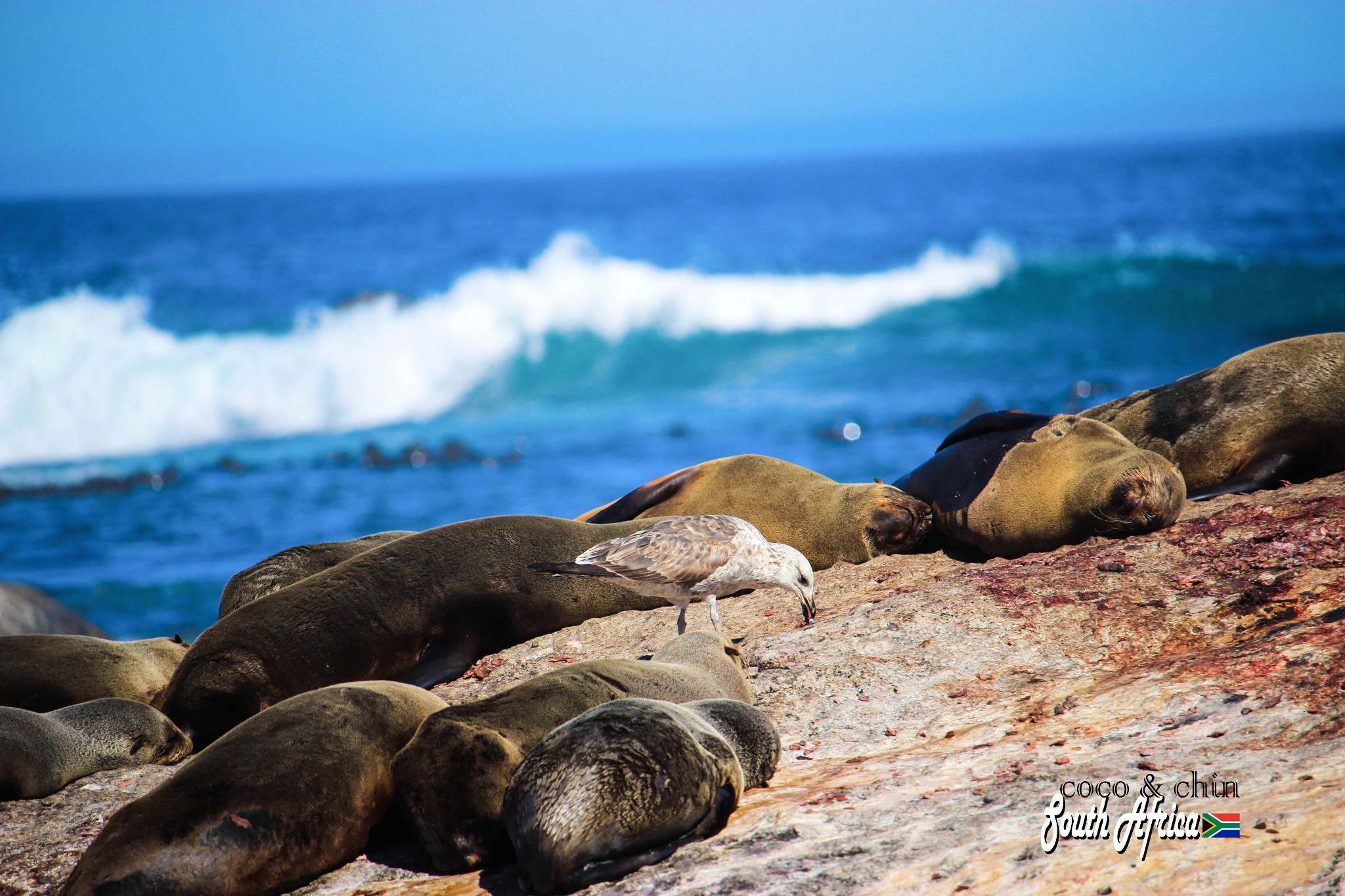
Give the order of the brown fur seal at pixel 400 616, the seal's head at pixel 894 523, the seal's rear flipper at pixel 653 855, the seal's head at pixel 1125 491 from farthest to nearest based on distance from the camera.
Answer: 1. the seal's head at pixel 894 523
2. the seal's head at pixel 1125 491
3. the brown fur seal at pixel 400 616
4. the seal's rear flipper at pixel 653 855

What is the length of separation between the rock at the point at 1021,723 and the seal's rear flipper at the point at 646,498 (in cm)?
160

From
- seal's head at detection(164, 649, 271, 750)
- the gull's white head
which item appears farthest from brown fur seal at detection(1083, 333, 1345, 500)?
seal's head at detection(164, 649, 271, 750)

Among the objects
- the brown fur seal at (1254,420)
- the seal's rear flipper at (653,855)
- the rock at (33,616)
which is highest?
the brown fur seal at (1254,420)

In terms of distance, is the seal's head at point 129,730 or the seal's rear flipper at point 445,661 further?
the seal's rear flipper at point 445,661

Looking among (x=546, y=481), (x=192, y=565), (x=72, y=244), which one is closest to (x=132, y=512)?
(x=192, y=565)

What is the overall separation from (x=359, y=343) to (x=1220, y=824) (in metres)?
22.8

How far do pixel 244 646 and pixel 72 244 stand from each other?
4767 centimetres

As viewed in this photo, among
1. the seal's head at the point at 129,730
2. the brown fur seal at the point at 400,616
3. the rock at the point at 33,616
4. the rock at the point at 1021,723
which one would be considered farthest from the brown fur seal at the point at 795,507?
the rock at the point at 33,616

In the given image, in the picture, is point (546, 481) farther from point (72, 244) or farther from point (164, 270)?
point (72, 244)

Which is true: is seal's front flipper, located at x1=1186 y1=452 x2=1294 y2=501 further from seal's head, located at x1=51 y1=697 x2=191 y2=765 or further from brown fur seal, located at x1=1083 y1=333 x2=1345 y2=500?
seal's head, located at x1=51 y1=697 x2=191 y2=765

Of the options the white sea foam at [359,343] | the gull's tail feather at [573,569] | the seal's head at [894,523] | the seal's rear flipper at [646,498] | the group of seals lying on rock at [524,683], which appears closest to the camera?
the group of seals lying on rock at [524,683]

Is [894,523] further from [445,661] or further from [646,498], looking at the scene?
[445,661]

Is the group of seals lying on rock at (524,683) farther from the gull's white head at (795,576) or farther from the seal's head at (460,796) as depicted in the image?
the gull's white head at (795,576)

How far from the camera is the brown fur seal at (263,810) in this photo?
11.4 feet
